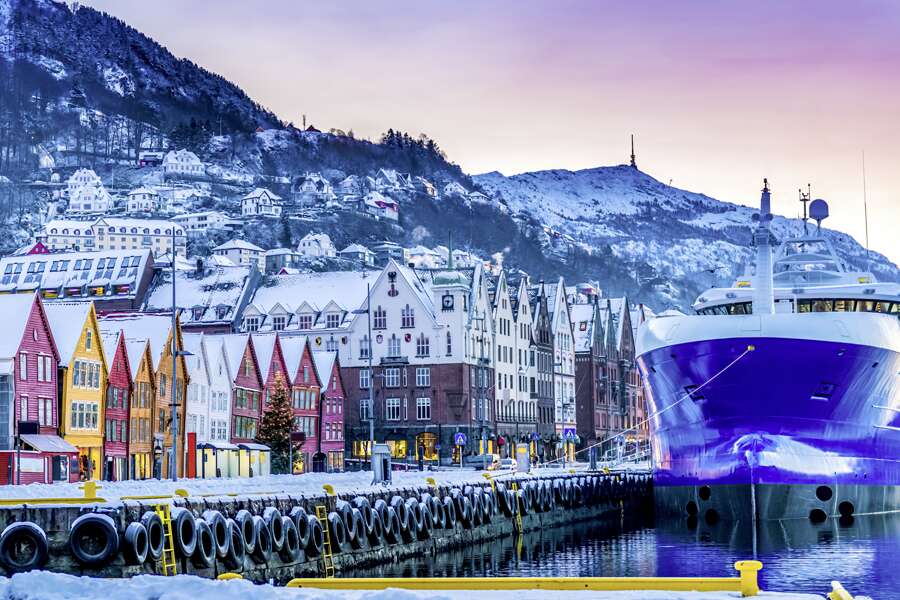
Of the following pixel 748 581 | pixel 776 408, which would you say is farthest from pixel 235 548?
pixel 776 408

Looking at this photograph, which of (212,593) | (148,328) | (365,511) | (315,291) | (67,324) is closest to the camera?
(212,593)

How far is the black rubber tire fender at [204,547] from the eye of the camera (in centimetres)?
3253

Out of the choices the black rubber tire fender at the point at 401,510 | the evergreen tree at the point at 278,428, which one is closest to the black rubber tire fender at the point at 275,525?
the black rubber tire fender at the point at 401,510

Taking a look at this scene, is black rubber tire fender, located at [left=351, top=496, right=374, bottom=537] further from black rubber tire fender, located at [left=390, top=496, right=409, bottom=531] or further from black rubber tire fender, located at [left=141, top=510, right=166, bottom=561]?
black rubber tire fender, located at [left=141, top=510, right=166, bottom=561]

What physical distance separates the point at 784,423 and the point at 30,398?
124ft

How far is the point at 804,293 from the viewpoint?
62.7m

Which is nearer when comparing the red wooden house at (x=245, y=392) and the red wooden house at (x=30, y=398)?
the red wooden house at (x=30, y=398)

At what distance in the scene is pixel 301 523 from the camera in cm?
3847

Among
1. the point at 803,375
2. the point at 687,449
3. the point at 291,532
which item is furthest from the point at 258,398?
the point at 291,532

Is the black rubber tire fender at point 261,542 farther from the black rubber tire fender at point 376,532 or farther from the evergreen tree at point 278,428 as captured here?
the evergreen tree at point 278,428

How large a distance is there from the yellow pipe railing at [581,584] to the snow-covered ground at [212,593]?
0.46 metres

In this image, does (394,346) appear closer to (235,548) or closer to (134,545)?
Result: (235,548)

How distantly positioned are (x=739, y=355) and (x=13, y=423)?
36.0 meters

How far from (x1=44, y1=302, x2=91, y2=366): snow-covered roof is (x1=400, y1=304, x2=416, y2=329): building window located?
1692 inches
